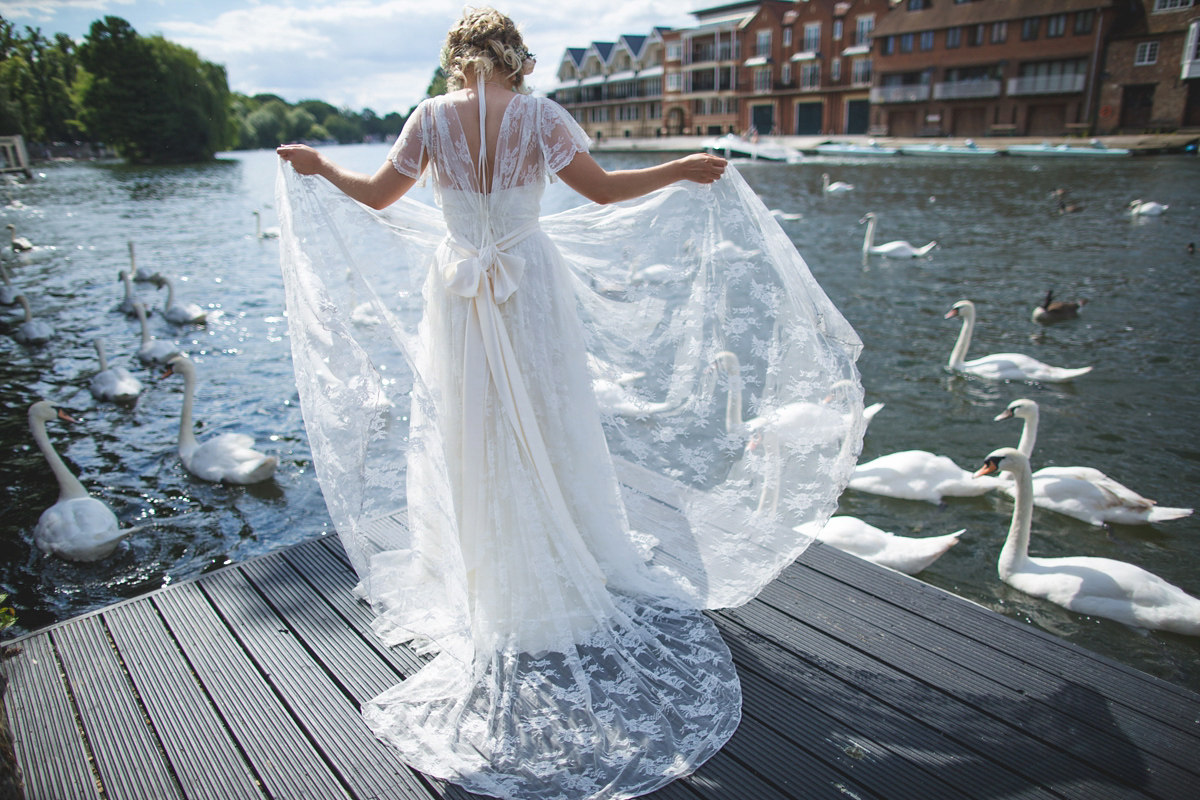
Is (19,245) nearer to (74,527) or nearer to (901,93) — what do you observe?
(74,527)

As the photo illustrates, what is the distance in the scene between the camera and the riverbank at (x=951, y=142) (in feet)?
96.6

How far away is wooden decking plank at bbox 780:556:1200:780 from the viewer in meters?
2.24

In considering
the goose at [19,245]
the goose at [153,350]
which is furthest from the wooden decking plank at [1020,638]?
the goose at [19,245]

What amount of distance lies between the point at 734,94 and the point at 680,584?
59166 mm

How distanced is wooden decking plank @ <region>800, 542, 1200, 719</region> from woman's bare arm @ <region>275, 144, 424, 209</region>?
236 cm

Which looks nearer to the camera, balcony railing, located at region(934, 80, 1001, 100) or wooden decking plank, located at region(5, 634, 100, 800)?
wooden decking plank, located at region(5, 634, 100, 800)

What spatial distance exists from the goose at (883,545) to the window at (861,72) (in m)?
52.6

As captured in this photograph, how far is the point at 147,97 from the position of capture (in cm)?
4906

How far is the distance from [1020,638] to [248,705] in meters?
2.85

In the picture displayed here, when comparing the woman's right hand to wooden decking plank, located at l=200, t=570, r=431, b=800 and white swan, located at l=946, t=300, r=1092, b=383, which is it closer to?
wooden decking plank, located at l=200, t=570, r=431, b=800

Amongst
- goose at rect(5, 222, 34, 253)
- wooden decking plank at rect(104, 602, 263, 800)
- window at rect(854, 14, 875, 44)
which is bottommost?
wooden decking plank at rect(104, 602, 263, 800)

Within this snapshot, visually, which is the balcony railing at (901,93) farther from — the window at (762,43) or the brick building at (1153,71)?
the window at (762,43)

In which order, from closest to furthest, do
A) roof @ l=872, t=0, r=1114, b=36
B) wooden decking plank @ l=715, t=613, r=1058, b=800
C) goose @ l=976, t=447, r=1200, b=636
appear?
1. wooden decking plank @ l=715, t=613, r=1058, b=800
2. goose @ l=976, t=447, r=1200, b=636
3. roof @ l=872, t=0, r=1114, b=36

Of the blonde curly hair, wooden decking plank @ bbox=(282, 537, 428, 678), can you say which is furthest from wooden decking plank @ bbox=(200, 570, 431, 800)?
the blonde curly hair
